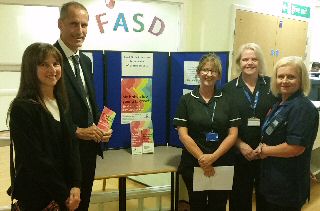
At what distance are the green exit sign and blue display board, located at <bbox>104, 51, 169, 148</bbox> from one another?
92.2 inches

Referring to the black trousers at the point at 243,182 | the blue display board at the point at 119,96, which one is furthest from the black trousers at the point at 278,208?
the blue display board at the point at 119,96

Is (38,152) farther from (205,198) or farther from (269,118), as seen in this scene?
(269,118)

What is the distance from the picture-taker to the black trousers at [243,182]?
2.21m

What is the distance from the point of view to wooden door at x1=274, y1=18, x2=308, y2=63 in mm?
4215

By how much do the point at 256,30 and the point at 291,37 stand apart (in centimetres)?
88

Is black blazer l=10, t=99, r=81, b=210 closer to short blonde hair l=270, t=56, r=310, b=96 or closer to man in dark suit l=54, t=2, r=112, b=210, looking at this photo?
man in dark suit l=54, t=2, r=112, b=210

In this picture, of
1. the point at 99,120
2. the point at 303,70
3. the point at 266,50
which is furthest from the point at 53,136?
the point at 266,50

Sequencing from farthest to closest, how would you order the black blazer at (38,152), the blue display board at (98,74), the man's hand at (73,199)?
the blue display board at (98,74)
the man's hand at (73,199)
the black blazer at (38,152)

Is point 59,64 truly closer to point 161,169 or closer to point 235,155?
point 161,169

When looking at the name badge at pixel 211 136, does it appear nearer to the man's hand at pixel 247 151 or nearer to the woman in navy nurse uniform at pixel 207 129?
the woman in navy nurse uniform at pixel 207 129

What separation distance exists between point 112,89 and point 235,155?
103 centimetres

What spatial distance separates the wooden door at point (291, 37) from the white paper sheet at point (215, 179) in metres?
2.51

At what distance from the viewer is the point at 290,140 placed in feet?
5.97

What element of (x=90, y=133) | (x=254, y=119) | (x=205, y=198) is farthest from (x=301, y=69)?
(x=90, y=133)
